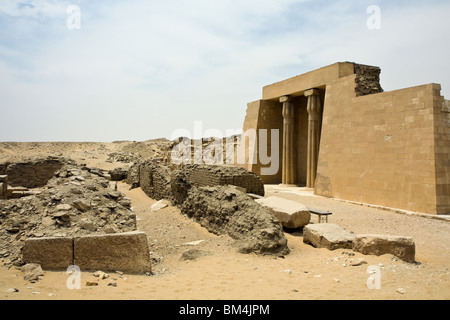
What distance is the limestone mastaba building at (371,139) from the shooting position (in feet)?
30.3

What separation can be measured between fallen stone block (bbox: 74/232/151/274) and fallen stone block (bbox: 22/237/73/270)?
12cm

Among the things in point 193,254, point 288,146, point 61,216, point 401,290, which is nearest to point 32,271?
point 61,216

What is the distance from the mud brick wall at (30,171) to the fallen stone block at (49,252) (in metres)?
12.7

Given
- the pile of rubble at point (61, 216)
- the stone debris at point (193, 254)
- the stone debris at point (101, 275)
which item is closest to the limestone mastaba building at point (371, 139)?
the stone debris at point (193, 254)

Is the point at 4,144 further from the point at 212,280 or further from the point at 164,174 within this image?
the point at 212,280

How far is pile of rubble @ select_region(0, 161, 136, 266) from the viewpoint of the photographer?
16.9 feet

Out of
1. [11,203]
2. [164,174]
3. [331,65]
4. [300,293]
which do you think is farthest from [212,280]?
[331,65]

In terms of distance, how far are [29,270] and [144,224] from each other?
460cm

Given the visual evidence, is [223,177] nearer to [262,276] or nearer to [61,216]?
[262,276]

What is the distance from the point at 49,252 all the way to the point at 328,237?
189 inches

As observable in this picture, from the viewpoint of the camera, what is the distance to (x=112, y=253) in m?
4.84

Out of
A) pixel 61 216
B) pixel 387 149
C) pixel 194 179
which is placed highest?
pixel 387 149

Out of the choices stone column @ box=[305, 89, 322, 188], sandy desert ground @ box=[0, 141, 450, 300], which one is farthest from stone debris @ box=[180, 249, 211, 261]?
stone column @ box=[305, 89, 322, 188]

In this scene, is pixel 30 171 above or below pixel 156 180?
above
